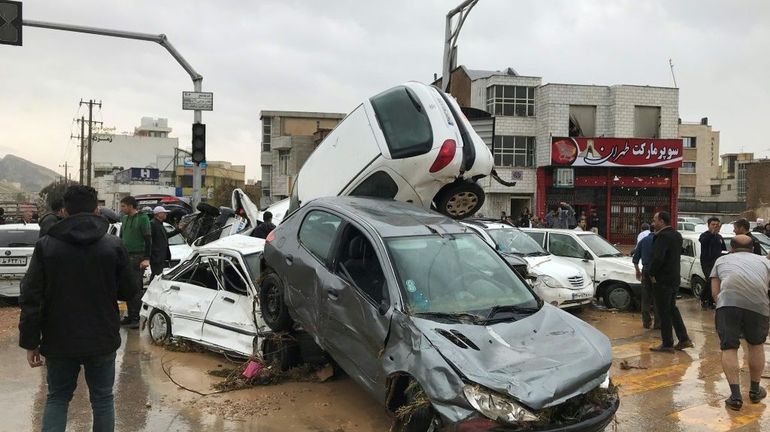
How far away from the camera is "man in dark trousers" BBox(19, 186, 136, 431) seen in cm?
354

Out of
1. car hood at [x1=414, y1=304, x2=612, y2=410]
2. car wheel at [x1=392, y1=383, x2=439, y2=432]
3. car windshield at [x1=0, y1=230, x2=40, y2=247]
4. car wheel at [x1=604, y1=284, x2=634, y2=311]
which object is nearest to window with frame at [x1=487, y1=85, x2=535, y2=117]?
car wheel at [x1=604, y1=284, x2=634, y2=311]

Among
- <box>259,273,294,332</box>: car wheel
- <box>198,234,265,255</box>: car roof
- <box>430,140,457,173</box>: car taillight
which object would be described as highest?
<box>430,140,457,173</box>: car taillight

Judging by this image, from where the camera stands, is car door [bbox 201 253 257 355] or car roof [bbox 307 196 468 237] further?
car door [bbox 201 253 257 355]

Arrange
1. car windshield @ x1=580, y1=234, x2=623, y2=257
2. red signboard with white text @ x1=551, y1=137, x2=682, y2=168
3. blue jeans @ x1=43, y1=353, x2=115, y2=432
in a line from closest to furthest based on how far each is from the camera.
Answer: blue jeans @ x1=43, y1=353, x2=115, y2=432, car windshield @ x1=580, y1=234, x2=623, y2=257, red signboard with white text @ x1=551, y1=137, x2=682, y2=168

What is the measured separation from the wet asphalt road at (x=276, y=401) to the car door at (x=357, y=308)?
0.68 metres

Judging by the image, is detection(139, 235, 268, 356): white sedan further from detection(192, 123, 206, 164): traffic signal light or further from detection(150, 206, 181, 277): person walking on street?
detection(192, 123, 206, 164): traffic signal light

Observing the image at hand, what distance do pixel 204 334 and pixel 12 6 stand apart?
800cm

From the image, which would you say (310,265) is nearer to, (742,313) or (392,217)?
(392,217)

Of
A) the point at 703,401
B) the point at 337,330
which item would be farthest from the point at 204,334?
the point at 703,401

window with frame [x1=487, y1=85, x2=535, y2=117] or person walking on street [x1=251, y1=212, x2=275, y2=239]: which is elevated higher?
window with frame [x1=487, y1=85, x2=535, y2=117]

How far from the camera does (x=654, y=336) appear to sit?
8.46m

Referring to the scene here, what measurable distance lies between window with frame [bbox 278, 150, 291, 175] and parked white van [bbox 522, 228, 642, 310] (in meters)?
33.7

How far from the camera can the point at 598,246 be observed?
36.5ft

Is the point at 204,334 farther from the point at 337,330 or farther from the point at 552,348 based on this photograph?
the point at 552,348
